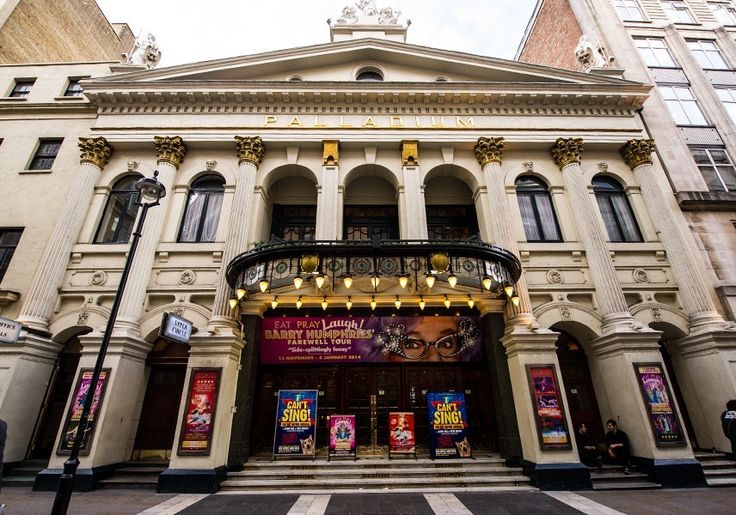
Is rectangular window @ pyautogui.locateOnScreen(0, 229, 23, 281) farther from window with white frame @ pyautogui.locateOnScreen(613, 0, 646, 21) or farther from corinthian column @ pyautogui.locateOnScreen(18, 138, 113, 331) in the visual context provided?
window with white frame @ pyautogui.locateOnScreen(613, 0, 646, 21)

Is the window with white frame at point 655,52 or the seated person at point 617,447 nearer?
the seated person at point 617,447

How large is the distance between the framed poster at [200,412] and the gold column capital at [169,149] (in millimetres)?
8445

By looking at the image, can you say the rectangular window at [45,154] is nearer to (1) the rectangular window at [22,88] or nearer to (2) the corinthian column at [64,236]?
(2) the corinthian column at [64,236]

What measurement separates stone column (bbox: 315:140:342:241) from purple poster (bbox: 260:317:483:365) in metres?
3.24

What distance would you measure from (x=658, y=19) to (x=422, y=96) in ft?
51.8

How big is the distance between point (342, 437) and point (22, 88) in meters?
21.6

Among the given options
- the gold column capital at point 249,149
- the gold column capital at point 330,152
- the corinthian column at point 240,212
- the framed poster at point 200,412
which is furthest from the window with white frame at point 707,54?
the framed poster at point 200,412

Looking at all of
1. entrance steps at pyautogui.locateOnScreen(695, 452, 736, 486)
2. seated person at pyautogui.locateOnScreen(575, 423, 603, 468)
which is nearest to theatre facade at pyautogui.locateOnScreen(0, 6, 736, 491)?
entrance steps at pyautogui.locateOnScreen(695, 452, 736, 486)

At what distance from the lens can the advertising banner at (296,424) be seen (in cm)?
1013

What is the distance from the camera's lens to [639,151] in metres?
14.2

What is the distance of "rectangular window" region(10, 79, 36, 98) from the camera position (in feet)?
53.8

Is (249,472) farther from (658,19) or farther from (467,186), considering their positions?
(658,19)

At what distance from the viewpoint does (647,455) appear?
960 cm

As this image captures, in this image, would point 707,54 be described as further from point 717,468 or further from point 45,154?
point 45,154
